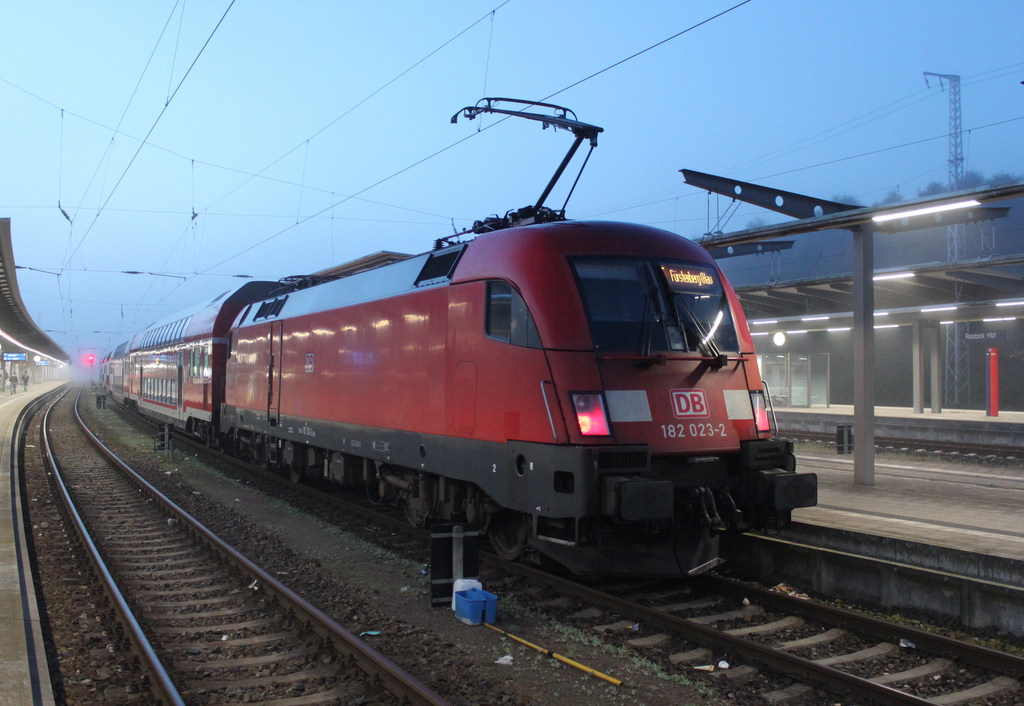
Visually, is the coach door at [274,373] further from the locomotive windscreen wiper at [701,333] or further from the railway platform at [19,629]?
the locomotive windscreen wiper at [701,333]

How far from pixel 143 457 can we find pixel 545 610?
664 inches

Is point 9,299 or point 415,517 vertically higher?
point 9,299

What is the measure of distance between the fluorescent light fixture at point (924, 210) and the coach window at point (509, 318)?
611 cm

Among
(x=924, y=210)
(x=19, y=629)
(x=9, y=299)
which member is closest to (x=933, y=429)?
(x=924, y=210)

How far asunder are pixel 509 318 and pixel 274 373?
849 cm

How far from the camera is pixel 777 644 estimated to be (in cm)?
615

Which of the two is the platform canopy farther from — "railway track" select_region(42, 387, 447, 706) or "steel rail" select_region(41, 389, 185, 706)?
"railway track" select_region(42, 387, 447, 706)

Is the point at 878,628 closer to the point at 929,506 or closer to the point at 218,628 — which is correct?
the point at 929,506

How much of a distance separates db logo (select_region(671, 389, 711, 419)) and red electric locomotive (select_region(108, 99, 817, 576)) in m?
0.01

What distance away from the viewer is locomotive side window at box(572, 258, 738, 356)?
707 centimetres

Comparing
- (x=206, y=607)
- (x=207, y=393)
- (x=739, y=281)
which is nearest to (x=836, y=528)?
(x=206, y=607)

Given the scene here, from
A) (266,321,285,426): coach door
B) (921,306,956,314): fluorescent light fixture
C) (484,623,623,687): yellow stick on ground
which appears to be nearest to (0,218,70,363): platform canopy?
(266,321,285,426): coach door

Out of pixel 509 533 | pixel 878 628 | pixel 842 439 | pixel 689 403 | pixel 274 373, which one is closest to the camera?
pixel 878 628

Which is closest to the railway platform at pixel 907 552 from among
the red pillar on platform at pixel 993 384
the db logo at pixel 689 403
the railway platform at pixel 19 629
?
the db logo at pixel 689 403
